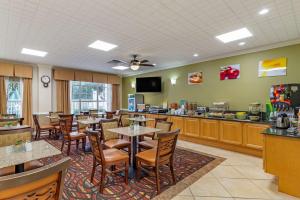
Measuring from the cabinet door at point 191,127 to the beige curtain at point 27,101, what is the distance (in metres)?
5.97

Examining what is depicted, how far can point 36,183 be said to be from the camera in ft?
3.73

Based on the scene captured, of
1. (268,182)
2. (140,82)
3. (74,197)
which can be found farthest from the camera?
(140,82)

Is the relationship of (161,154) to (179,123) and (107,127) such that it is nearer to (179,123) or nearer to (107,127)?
(107,127)

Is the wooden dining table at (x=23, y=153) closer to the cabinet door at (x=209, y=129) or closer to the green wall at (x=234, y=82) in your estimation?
the cabinet door at (x=209, y=129)

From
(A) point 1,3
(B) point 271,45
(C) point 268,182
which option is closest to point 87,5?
(A) point 1,3

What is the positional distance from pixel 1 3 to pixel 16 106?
5206 millimetres

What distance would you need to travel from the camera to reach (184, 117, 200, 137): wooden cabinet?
5438 mm

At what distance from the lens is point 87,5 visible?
8.41 ft

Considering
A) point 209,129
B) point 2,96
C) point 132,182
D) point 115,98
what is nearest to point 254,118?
point 209,129

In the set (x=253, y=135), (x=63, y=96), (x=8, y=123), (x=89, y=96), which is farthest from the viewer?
(x=89, y=96)

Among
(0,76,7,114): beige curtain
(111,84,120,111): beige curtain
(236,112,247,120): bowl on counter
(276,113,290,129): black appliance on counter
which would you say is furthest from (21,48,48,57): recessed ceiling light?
(276,113,290,129): black appliance on counter

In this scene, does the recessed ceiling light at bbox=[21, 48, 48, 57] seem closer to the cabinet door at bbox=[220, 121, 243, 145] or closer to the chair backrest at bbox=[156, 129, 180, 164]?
the chair backrest at bbox=[156, 129, 180, 164]

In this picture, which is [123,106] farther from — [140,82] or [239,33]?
[239,33]

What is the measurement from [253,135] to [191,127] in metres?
1.83
